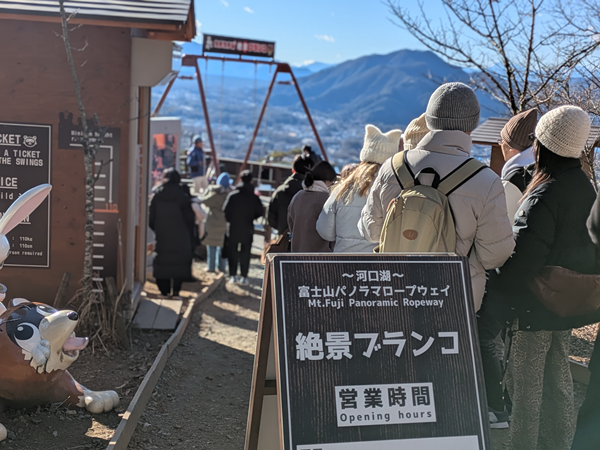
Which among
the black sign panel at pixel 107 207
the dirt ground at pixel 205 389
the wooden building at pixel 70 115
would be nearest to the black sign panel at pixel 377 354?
the dirt ground at pixel 205 389

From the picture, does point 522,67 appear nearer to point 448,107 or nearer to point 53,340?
point 448,107

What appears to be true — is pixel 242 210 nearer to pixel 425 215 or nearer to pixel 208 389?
pixel 208 389

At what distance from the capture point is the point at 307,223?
4.77 m

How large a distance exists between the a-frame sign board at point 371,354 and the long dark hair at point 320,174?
2.42 metres

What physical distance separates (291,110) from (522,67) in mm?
84652

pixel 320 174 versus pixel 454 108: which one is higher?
pixel 454 108

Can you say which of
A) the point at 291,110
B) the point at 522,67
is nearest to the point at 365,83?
the point at 291,110

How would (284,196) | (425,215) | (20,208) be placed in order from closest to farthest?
(425,215) → (20,208) → (284,196)

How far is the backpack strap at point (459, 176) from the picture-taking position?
279 cm

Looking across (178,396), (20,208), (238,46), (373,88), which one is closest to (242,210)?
(178,396)

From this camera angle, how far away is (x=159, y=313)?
6.61m

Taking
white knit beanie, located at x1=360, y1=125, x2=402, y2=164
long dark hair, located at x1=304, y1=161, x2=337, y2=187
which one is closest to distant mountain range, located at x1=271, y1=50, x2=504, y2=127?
long dark hair, located at x1=304, y1=161, x2=337, y2=187

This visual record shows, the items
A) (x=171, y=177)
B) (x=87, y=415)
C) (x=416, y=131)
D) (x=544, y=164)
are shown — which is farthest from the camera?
(x=171, y=177)

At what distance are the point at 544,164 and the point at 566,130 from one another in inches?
8.2
